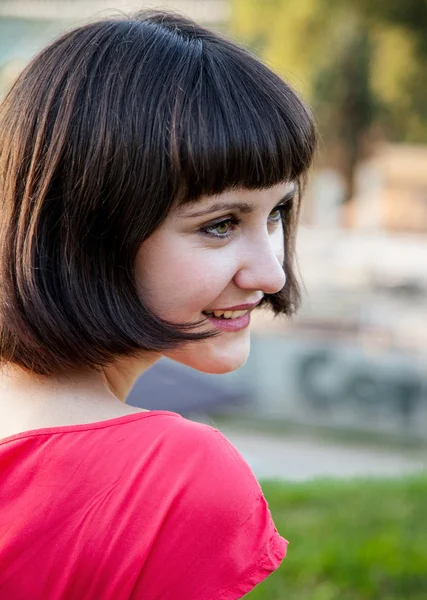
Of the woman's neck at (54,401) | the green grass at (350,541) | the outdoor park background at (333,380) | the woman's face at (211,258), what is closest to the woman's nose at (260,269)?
the woman's face at (211,258)

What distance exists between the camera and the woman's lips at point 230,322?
143 centimetres

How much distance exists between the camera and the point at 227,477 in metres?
1.22

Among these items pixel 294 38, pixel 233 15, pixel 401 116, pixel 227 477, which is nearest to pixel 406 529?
pixel 227 477

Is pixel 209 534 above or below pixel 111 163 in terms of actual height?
below

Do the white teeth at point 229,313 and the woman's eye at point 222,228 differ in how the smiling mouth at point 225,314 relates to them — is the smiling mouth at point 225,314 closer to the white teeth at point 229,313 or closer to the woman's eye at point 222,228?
the white teeth at point 229,313

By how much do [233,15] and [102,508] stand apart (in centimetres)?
818

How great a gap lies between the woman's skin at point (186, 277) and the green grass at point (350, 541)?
217cm

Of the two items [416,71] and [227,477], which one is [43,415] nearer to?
[227,477]

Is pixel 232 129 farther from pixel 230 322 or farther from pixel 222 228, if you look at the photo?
pixel 230 322

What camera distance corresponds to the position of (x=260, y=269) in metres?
1.38

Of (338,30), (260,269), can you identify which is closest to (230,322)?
(260,269)

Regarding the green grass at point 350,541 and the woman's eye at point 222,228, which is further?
the green grass at point 350,541

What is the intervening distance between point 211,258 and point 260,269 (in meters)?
0.08

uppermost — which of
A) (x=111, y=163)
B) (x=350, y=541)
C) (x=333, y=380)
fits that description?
(x=111, y=163)
